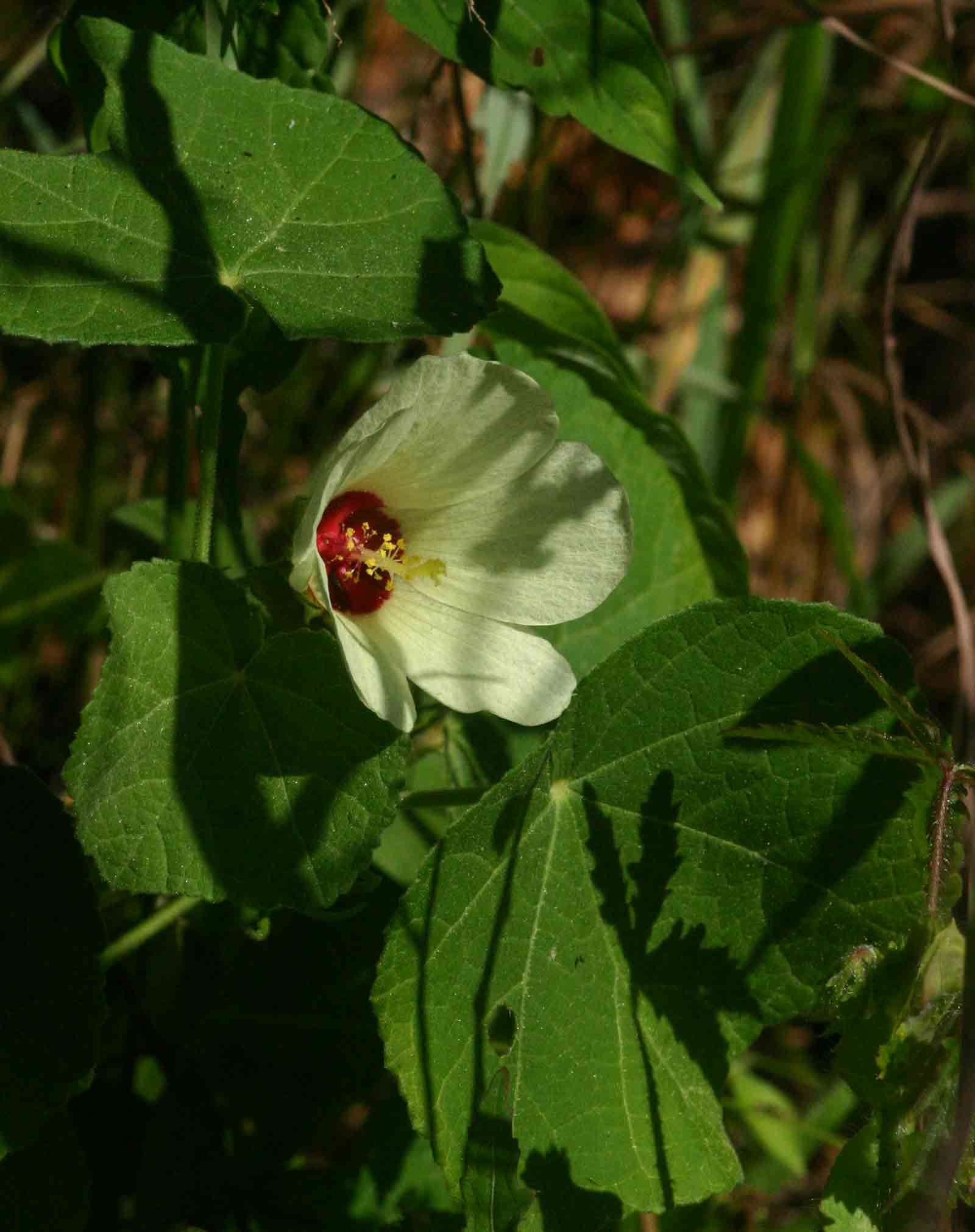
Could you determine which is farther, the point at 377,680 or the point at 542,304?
the point at 542,304

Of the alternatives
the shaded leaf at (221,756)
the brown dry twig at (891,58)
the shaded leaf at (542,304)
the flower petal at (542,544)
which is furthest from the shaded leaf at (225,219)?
the brown dry twig at (891,58)

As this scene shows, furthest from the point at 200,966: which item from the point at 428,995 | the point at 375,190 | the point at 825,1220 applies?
the point at 375,190

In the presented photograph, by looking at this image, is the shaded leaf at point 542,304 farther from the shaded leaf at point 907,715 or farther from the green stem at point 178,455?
the shaded leaf at point 907,715

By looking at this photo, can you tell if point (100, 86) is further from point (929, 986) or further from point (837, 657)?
point (929, 986)

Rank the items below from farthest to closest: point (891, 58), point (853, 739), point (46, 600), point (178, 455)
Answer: point (46, 600) → point (891, 58) → point (178, 455) → point (853, 739)

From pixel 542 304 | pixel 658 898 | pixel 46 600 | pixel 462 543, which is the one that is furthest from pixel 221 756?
pixel 46 600

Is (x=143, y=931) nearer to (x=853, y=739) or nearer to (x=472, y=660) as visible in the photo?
(x=472, y=660)
